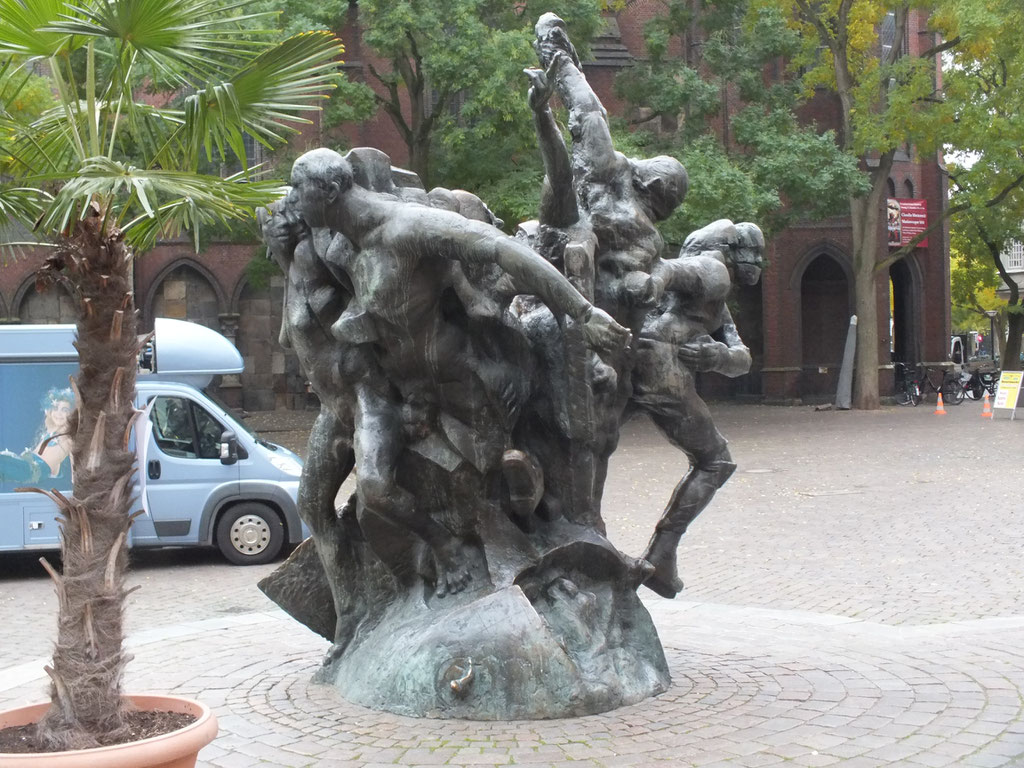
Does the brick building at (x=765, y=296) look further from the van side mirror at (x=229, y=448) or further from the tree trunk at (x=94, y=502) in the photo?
the tree trunk at (x=94, y=502)

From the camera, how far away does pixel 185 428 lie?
12.7 meters

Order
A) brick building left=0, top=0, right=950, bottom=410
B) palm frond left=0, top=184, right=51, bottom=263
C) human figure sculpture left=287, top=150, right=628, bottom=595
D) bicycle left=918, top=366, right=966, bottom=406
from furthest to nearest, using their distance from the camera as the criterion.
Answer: bicycle left=918, top=366, right=966, bottom=406 < brick building left=0, top=0, right=950, bottom=410 < human figure sculpture left=287, top=150, right=628, bottom=595 < palm frond left=0, top=184, right=51, bottom=263

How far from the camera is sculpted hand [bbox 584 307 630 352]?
509 centimetres

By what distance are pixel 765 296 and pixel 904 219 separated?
16.0 ft

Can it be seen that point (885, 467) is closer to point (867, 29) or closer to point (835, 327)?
point (867, 29)

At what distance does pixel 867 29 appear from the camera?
2834 centimetres

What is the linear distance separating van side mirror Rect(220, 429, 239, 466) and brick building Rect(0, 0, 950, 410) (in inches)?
677

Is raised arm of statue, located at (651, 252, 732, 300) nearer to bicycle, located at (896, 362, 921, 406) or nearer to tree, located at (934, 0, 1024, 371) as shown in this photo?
tree, located at (934, 0, 1024, 371)

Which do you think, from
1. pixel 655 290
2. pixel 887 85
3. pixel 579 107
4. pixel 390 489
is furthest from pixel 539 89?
pixel 887 85

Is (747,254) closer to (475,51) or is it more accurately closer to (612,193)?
(612,193)

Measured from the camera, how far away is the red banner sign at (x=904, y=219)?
37.3 m

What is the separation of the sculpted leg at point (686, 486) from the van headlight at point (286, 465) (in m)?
6.59

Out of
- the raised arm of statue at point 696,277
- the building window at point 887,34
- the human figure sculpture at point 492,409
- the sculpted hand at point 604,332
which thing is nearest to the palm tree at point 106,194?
the human figure sculpture at point 492,409

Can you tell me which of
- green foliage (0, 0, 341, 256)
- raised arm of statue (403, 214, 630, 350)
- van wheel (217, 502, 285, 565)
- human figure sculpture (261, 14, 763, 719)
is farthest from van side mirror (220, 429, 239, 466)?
raised arm of statue (403, 214, 630, 350)
